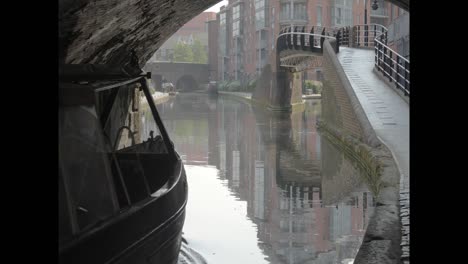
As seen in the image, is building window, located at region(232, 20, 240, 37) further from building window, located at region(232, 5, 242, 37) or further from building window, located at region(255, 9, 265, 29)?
building window, located at region(255, 9, 265, 29)

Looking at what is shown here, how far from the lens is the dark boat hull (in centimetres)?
412

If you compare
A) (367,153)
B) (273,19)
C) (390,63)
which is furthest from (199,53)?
(367,153)

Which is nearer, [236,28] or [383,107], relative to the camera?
[383,107]

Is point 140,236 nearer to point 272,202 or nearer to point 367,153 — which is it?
point 272,202

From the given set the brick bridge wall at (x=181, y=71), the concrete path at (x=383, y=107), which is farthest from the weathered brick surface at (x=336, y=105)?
the brick bridge wall at (x=181, y=71)

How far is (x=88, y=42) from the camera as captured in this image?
24.9ft

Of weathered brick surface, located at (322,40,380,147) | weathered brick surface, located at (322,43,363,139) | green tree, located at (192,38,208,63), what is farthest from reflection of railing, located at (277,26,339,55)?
green tree, located at (192,38,208,63)

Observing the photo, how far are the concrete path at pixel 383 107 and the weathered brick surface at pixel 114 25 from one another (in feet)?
13.4

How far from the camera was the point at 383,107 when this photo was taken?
14.1m

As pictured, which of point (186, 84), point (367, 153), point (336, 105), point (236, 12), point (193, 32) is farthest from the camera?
point (193, 32)

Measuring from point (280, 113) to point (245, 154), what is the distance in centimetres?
1799

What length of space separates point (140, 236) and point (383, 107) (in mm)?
10166

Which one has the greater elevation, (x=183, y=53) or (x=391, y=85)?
(x=183, y=53)
